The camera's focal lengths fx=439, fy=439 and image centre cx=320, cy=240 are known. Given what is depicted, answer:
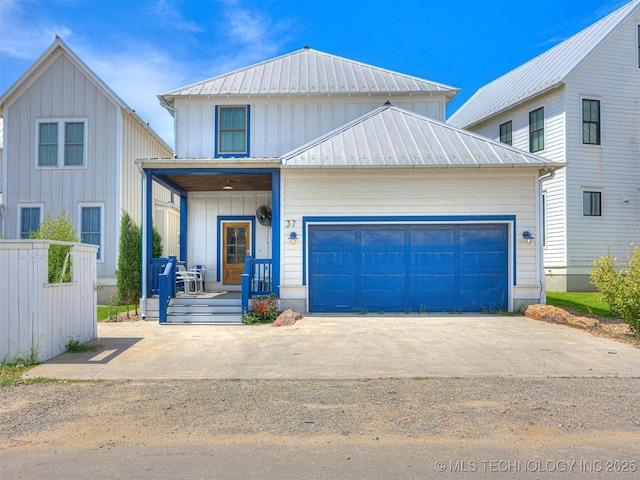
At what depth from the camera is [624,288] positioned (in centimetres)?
803

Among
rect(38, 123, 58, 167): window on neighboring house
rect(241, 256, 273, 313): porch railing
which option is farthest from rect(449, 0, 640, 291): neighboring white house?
rect(38, 123, 58, 167): window on neighboring house

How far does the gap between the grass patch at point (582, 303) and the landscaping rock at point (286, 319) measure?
6.97 m

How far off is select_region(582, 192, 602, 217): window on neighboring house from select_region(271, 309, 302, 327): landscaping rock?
1160cm

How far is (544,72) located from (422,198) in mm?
10479

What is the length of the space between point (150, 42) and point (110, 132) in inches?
128

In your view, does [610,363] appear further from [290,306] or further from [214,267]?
[214,267]

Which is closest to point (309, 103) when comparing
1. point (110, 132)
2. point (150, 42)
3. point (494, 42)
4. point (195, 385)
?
point (150, 42)

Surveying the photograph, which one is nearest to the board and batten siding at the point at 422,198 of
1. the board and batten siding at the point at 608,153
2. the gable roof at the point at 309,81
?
the gable roof at the point at 309,81

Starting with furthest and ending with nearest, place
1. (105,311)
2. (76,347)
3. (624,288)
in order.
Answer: (105,311) < (624,288) < (76,347)

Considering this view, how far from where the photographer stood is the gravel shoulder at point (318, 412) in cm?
402

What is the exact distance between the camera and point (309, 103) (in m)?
14.1

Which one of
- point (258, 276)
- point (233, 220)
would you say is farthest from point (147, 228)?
point (233, 220)

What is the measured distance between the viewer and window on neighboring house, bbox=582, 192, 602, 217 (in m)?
15.6

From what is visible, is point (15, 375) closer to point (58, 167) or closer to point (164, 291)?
point (164, 291)
